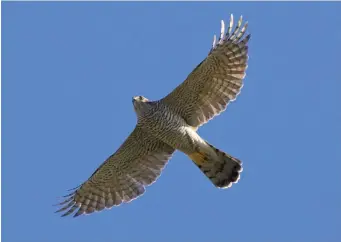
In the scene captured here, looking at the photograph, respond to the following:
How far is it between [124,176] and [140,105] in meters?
1.72

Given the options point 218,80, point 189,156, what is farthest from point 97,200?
point 218,80

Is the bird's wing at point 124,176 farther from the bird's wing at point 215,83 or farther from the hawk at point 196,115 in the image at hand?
the bird's wing at point 215,83

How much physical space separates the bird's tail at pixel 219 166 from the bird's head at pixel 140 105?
1207 millimetres

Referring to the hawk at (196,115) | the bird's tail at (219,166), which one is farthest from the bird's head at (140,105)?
the bird's tail at (219,166)

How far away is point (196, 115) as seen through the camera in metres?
18.9

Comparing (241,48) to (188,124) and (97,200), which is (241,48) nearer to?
(188,124)

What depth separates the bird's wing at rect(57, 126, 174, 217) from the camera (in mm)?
19359

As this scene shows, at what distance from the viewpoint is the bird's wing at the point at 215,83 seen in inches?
734

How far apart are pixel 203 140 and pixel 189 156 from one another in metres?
0.53

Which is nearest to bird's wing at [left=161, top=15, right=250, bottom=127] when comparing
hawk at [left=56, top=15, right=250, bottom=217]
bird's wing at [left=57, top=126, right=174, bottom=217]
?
hawk at [left=56, top=15, right=250, bottom=217]

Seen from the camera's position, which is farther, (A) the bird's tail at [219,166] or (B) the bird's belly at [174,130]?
(A) the bird's tail at [219,166]

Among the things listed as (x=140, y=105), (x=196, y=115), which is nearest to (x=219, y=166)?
(x=196, y=115)

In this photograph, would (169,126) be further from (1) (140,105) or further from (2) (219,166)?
(2) (219,166)

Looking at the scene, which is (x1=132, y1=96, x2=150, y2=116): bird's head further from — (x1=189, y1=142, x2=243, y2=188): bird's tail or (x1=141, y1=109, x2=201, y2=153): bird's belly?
(x1=189, y1=142, x2=243, y2=188): bird's tail
